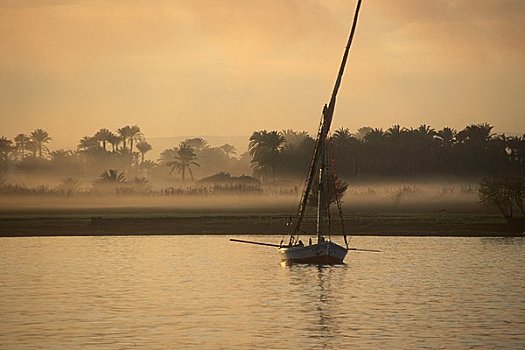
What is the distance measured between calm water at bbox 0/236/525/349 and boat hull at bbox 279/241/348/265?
4.00 feet

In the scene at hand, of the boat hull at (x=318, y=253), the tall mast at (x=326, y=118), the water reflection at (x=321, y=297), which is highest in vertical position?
the tall mast at (x=326, y=118)

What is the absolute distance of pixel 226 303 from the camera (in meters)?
77.5

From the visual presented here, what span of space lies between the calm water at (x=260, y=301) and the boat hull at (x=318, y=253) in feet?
4.00

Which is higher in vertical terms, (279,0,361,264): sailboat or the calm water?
(279,0,361,264): sailboat

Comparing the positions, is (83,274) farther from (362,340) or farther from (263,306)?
(362,340)

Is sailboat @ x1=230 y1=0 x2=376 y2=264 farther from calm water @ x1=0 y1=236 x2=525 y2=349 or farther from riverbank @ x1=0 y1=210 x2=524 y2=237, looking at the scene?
riverbank @ x1=0 y1=210 x2=524 y2=237

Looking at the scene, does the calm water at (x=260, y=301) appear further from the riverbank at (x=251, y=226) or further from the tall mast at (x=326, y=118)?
the riverbank at (x=251, y=226)

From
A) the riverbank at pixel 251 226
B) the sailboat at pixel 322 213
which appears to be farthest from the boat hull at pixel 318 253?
the riverbank at pixel 251 226

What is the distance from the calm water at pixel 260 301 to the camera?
2272 inches

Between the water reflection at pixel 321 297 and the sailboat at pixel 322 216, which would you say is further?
the sailboat at pixel 322 216

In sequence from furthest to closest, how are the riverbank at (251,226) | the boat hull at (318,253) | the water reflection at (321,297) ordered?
the riverbank at (251,226), the boat hull at (318,253), the water reflection at (321,297)

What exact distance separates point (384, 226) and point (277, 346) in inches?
5064

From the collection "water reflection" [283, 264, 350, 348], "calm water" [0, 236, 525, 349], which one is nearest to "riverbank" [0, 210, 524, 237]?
"calm water" [0, 236, 525, 349]

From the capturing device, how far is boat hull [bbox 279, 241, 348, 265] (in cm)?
10388
